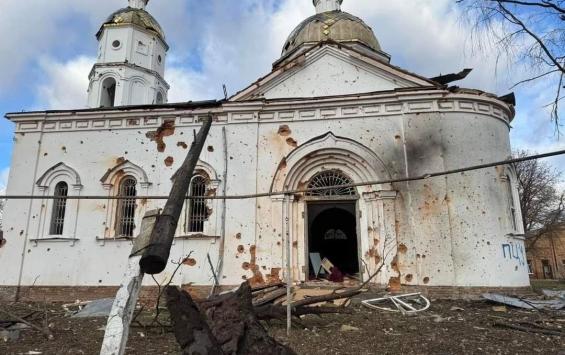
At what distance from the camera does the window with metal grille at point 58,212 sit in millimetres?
13037

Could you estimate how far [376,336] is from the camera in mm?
6977

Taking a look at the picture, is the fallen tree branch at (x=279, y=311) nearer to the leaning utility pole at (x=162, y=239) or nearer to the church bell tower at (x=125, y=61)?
the leaning utility pole at (x=162, y=239)

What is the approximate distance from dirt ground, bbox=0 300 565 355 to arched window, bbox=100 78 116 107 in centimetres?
1515

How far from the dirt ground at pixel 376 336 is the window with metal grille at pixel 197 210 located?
384 cm

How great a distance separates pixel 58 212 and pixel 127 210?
7.46ft

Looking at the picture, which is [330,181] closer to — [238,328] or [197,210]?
[197,210]

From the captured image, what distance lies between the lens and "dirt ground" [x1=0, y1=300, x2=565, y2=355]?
20.4ft

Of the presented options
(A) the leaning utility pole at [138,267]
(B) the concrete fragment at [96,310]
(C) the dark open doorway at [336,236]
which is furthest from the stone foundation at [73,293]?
(A) the leaning utility pole at [138,267]

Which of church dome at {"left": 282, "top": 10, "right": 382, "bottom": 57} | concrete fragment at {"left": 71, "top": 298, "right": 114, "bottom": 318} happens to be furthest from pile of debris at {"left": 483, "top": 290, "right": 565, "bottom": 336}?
church dome at {"left": 282, "top": 10, "right": 382, "bottom": 57}

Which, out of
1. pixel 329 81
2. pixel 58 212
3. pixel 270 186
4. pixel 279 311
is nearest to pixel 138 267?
pixel 279 311

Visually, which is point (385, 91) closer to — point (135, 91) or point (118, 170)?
point (118, 170)

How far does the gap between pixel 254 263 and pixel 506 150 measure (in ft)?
26.4

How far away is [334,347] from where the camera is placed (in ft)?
20.6

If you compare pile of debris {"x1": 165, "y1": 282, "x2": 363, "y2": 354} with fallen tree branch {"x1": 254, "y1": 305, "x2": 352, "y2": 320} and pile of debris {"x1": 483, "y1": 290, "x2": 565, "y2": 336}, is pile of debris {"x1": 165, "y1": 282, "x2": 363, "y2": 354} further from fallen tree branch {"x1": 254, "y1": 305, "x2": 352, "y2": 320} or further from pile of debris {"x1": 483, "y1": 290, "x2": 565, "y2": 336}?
pile of debris {"x1": 483, "y1": 290, "x2": 565, "y2": 336}
